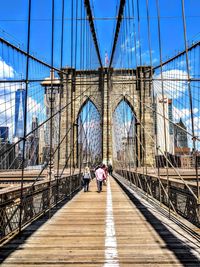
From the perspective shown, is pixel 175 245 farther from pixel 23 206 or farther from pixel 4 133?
pixel 4 133

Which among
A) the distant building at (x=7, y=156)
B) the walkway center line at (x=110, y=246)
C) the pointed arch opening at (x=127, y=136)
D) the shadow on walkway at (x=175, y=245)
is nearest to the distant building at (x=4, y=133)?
the distant building at (x=7, y=156)

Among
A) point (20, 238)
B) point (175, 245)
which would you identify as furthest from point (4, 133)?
point (175, 245)

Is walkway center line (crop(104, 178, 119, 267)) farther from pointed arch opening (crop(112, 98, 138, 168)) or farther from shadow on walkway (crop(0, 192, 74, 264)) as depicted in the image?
pointed arch opening (crop(112, 98, 138, 168))

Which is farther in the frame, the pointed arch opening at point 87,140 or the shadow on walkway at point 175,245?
the pointed arch opening at point 87,140

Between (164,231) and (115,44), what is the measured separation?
23.3 m

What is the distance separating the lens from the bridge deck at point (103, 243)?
2854 mm

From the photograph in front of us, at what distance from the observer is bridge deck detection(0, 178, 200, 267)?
2854mm

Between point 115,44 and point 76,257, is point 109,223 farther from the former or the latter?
point 115,44

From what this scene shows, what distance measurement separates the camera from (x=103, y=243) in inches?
137

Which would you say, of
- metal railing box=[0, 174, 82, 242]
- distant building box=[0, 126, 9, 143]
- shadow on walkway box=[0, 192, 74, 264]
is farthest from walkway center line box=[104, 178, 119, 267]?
distant building box=[0, 126, 9, 143]

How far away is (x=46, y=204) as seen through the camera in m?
5.69

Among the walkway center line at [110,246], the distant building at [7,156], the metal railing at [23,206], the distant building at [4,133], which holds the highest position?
the distant building at [4,133]

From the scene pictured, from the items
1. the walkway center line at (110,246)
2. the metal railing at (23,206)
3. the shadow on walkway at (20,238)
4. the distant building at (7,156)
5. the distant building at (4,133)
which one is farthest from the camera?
the distant building at (4,133)

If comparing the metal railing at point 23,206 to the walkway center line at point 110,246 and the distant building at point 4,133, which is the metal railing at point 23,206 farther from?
the distant building at point 4,133
